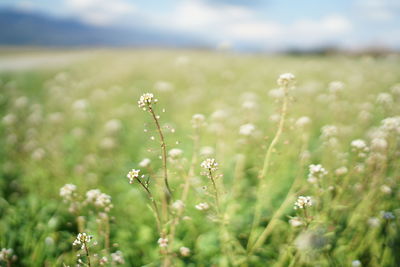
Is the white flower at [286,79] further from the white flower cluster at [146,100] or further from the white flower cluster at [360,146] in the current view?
the white flower cluster at [146,100]

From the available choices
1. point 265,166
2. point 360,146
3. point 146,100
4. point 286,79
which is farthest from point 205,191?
point 360,146

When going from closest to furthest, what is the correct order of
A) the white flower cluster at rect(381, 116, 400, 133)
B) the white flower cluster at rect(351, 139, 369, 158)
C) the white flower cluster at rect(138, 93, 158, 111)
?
1. the white flower cluster at rect(138, 93, 158, 111)
2. the white flower cluster at rect(351, 139, 369, 158)
3. the white flower cluster at rect(381, 116, 400, 133)

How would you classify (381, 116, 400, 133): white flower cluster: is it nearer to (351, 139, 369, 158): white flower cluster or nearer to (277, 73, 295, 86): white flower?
(351, 139, 369, 158): white flower cluster

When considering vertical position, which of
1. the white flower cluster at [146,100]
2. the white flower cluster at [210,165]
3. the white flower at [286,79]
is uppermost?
the white flower at [286,79]

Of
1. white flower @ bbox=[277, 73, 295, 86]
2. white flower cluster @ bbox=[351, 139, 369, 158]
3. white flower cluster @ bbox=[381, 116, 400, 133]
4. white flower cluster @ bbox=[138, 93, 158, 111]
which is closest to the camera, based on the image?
white flower cluster @ bbox=[138, 93, 158, 111]

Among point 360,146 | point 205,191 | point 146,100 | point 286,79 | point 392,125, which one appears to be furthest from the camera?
point 392,125

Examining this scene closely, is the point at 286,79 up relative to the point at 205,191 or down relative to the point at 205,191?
up

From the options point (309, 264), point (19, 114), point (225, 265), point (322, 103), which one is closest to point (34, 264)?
point (225, 265)

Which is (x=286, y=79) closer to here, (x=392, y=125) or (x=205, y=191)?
(x=205, y=191)

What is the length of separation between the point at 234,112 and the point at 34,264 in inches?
190

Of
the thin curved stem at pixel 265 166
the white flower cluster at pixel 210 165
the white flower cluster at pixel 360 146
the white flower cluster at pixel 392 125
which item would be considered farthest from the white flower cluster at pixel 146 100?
the white flower cluster at pixel 392 125

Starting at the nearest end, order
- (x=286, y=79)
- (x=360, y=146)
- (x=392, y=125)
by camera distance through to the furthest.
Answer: (x=286, y=79)
(x=360, y=146)
(x=392, y=125)

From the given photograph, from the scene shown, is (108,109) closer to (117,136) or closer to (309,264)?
(117,136)

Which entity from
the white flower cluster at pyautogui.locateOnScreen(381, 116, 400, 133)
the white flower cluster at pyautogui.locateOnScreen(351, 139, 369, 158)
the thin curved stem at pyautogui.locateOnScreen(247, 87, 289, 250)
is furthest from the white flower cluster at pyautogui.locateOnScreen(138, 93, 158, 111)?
the white flower cluster at pyautogui.locateOnScreen(381, 116, 400, 133)
